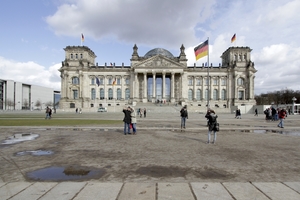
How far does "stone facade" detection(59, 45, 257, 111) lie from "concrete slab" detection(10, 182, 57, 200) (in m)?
75.5

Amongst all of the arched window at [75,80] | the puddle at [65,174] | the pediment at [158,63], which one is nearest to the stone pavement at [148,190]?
the puddle at [65,174]

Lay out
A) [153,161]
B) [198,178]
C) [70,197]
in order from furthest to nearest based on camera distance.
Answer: [153,161] → [198,178] → [70,197]

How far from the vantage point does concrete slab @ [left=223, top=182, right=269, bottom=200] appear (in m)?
4.23

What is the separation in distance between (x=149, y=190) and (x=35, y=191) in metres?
2.58

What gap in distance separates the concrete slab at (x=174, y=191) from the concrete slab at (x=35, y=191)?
2600 mm

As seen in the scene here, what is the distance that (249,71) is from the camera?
8212 centimetres

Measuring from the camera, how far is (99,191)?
446 centimetres

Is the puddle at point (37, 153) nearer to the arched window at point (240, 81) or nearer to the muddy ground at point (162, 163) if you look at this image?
the muddy ground at point (162, 163)

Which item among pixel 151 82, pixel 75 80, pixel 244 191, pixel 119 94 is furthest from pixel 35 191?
pixel 75 80

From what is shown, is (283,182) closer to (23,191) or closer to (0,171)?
(23,191)

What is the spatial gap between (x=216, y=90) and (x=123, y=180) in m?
87.3

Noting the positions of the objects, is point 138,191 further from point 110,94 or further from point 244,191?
point 110,94

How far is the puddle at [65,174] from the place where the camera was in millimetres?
5426

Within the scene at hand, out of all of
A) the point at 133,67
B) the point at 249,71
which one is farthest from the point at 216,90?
the point at 133,67
